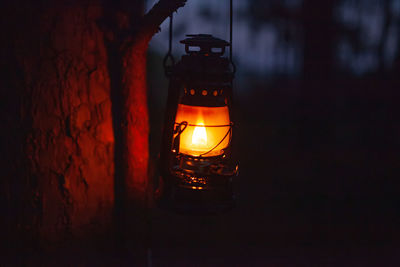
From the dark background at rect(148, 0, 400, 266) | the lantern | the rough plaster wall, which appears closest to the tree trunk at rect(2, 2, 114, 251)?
the rough plaster wall

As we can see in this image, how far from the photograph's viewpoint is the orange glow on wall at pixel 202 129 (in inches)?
62.2

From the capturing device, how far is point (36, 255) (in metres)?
1.53

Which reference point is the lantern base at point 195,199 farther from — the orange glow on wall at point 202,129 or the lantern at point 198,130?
the orange glow on wall at point 202,129

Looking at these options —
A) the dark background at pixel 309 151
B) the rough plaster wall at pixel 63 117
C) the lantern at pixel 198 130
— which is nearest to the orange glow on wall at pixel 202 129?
the lantern at pixel 198 130

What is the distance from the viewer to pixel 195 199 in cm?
159

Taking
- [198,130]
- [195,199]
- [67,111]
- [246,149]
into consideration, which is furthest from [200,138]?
[246,149]

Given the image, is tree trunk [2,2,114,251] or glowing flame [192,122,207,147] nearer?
tree trunk [2,2,114,251]

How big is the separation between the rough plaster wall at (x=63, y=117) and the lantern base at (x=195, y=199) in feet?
0.92

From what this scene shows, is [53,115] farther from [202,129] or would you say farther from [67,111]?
[202,129]

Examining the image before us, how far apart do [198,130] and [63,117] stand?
526mm

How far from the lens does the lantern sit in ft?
4.94

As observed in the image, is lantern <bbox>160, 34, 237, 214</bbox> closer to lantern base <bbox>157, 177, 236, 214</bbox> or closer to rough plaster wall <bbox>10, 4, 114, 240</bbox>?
lantern base <bbox>157, 177, 236, 214</bbox>

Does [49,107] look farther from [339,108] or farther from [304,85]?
[339,108]

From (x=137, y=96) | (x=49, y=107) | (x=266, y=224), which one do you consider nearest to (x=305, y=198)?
(x=266, y=224)
